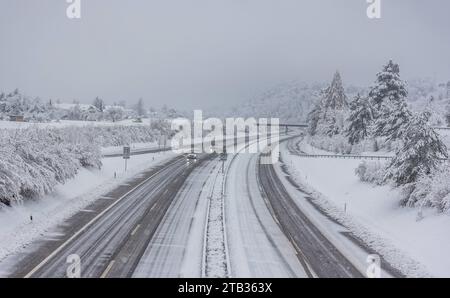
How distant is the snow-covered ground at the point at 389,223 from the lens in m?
17.3

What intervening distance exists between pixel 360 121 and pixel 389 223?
41.7 m

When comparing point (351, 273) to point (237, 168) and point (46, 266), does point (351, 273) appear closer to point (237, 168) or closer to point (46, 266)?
point (46, 266)

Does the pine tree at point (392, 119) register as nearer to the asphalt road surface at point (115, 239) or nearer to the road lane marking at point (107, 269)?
the asphalt road surface at point (115, 239)

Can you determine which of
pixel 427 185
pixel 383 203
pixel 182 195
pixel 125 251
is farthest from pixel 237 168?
pixel 125 251

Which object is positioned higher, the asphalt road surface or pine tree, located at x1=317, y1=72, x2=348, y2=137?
pine tree, located at x1=317, y1=72, x2=348, y2=137

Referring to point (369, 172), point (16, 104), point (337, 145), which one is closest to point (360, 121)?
point (337, 145)

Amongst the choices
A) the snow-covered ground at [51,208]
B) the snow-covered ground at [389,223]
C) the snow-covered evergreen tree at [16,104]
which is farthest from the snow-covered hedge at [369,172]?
the snow-covered evergreen tree at [16,104]

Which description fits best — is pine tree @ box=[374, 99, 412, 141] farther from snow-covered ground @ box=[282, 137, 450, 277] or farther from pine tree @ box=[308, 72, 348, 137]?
pine tree @ box=[308, 72, 348, 137]

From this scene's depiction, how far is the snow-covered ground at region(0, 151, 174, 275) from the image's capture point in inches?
739

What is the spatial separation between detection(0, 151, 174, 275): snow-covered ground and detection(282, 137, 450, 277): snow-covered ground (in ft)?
52.5

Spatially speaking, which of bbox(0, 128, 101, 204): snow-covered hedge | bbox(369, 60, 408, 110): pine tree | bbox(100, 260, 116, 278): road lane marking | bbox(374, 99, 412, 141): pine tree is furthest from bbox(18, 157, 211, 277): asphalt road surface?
bbox(369, 60, 408, 110): pine tree

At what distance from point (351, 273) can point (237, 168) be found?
35563mm

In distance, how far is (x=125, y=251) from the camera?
57.5ft

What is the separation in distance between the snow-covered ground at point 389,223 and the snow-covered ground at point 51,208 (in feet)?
52.5
